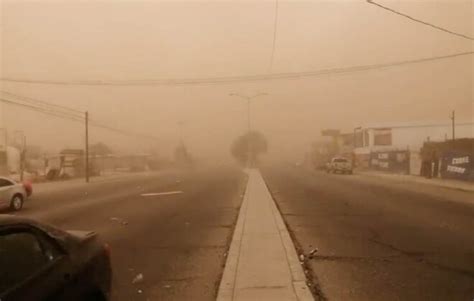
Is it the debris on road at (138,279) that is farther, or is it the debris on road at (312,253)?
the debris on road at (312,253)

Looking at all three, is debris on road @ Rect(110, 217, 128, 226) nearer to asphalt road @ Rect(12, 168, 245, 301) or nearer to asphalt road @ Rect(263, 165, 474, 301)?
asphalt road @ Rect(12, 168, 245, 301)

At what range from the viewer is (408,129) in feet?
314

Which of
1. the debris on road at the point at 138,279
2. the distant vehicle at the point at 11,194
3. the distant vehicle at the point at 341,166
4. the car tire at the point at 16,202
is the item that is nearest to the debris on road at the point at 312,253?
the debris on road at the point at 138,279

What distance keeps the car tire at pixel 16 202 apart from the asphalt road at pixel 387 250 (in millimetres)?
10514

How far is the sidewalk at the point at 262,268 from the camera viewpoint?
23.8 ft

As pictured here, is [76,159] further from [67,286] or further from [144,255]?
[67,286]

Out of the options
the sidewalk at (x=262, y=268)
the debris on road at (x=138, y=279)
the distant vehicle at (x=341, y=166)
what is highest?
the sidewalk at (x=262, y=268)

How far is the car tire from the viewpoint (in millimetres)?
22547

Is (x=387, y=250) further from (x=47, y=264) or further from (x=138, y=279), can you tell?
(x=47, y=264)

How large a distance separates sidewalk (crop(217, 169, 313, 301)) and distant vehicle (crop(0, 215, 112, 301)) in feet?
7.09

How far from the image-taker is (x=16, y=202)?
75.0ft

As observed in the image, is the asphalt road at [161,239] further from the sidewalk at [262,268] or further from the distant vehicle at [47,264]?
the distant vehicle at [47,264]

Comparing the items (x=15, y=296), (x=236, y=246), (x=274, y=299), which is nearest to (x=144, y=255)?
(x=236, y=246)

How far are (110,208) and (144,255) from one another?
38.0 ft
